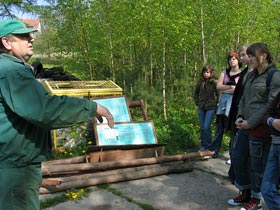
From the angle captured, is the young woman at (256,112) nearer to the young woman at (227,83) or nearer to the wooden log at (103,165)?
the young woman at (227,83)

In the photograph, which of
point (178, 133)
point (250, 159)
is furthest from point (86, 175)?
point (178, 133)

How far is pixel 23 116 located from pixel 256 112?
2.60 m

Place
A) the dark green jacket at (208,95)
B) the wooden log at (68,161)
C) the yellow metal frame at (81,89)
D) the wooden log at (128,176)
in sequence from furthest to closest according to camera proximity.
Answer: the dark green jacket at (208,95) → the yellow metal frame at (81,89) → the wooden log at (68,161) → the wooden log at (128,176)

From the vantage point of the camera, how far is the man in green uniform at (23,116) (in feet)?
6.97

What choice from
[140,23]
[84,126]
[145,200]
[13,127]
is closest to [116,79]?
[140,23]

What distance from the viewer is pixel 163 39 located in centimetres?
870

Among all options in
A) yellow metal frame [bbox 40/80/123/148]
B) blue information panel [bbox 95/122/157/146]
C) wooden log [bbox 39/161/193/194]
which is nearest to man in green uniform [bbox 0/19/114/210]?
wooden log [bbox 39/161/193/194]

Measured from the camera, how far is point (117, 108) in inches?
263

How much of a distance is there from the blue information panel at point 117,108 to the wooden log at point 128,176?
1328 millimetres

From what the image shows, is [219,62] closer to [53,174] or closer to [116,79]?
[116,79]

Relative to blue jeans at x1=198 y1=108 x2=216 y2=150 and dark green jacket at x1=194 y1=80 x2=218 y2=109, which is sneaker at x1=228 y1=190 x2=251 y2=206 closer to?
blue jeans at x1=198 y1=108 x2=216 y2=150

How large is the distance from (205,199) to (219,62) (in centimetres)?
803

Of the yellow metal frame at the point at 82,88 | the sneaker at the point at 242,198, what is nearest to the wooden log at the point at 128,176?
the sneaker at the point at 242,198

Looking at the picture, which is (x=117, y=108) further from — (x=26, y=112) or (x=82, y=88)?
(x=26, y=112)
